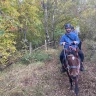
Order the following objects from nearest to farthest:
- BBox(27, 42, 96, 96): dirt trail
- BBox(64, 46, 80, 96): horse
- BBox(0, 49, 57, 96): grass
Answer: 1. BBox(64, 46, 80, 96): horse
2. BBox(0, 49, 57, 96): grass
3. BBox(27, 42, 96, 96): dirt trail

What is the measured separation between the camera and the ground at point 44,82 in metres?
7.21

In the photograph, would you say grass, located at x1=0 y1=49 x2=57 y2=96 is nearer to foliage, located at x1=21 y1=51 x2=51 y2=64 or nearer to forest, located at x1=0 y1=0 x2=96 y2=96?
forest, located at x1=0 y1=0 x2=96 y2=96

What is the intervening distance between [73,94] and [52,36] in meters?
9.89

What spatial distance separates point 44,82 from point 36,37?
25.1 feet

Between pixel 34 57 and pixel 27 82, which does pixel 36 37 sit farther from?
pixel 27 82

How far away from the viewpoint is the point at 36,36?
15.4 metres

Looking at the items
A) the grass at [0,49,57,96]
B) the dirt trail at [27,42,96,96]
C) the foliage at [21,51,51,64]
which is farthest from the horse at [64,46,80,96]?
the foliage at [21,51,51,64]

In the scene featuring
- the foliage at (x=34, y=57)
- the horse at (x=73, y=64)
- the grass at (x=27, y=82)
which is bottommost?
the grass at (x=27, y=82)

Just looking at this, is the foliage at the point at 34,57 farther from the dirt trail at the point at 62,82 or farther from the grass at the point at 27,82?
the dirt trail at the point at 62,82

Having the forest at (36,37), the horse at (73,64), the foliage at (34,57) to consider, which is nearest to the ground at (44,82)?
the forest at (36,37)

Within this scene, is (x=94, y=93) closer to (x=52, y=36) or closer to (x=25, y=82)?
(x=25, y=82)

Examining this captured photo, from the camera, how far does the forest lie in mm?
8086

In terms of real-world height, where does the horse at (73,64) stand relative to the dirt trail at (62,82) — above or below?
above

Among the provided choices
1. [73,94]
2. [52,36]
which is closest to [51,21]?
[52,36]
